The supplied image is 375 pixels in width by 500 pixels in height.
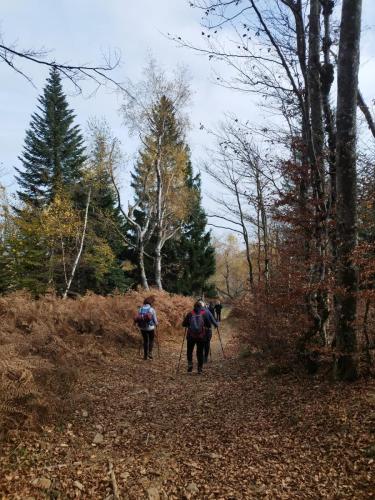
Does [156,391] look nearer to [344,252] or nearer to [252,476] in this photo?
[252,476]

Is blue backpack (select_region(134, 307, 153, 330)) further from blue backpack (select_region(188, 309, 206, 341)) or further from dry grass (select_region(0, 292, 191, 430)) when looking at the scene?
blue backpack (select_region(188, 309, 206, 341))

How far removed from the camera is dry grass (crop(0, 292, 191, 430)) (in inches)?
220

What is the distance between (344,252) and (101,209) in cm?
2352

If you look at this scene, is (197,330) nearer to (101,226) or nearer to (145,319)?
(145,319)

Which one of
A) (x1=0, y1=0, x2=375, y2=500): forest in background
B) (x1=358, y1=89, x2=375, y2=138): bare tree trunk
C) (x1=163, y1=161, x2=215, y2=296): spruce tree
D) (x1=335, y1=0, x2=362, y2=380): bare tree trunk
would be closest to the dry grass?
(x1=0, y1=0, x2=375, y2=500): forest in background

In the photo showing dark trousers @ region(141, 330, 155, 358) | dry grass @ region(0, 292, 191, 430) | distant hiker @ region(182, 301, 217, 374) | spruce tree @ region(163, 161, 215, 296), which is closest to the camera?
dry grass @ region(0, 292, 191, 430)

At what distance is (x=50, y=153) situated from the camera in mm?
28328

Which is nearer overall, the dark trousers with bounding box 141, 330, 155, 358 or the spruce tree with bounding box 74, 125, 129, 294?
the dark trousers with bounding box 141, 330, 155, 358

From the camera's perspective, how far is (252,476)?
4480 mm

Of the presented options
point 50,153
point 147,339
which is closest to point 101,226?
point 50,153

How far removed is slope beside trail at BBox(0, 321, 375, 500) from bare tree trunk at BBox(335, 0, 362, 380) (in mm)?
876

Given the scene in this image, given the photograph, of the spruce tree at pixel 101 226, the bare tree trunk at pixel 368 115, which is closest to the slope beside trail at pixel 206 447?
the bare tree trunk at pixel 368 115

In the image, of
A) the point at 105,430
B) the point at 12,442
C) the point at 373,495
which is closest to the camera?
the point at 373,495

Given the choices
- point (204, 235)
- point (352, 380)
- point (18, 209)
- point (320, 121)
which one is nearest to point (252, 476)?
point (352, 380)
